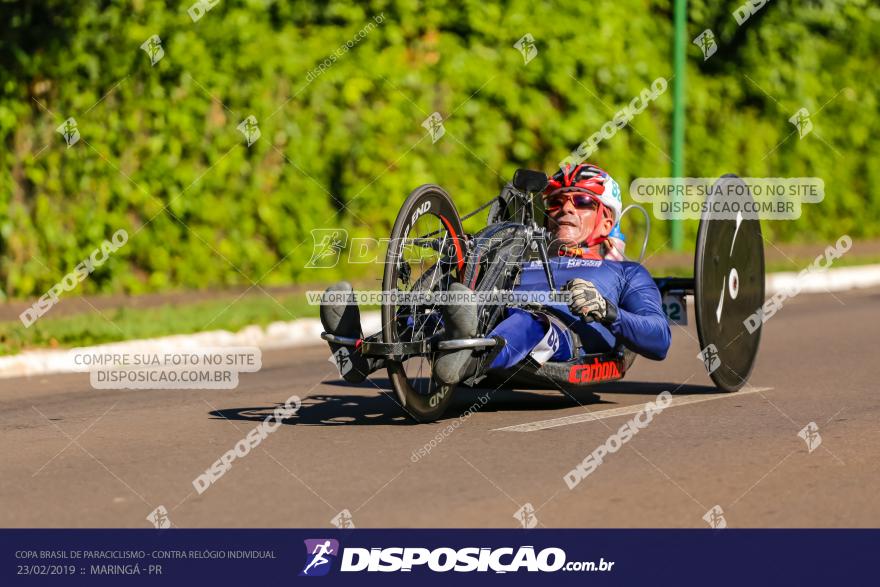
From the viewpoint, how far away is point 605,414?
8.59 metres

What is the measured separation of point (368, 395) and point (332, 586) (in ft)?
14.6

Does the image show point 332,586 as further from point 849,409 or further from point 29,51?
point 29,51

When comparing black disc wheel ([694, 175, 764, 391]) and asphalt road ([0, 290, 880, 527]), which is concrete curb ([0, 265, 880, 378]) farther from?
black disc wheel ([694, 175, 764, 391])

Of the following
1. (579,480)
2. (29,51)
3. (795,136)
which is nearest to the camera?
(579,480)

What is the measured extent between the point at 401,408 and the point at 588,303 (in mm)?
1422

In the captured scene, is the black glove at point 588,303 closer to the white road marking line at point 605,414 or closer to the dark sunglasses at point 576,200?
the white road marking line at point 605,414

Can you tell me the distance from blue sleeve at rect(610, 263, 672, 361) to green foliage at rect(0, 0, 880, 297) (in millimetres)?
7460

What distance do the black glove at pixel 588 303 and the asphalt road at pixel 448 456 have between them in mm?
594


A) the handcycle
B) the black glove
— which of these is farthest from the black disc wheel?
the black glove

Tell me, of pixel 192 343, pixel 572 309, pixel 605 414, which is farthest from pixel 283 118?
pixel 572 309

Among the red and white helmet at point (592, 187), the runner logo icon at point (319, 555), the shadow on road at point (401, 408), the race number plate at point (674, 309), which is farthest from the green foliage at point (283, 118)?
the runner logo icon at point (319, 555)

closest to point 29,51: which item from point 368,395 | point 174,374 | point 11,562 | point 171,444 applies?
point 174,374

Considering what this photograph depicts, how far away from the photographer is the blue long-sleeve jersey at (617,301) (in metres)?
8.40

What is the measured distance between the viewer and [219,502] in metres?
6.28
